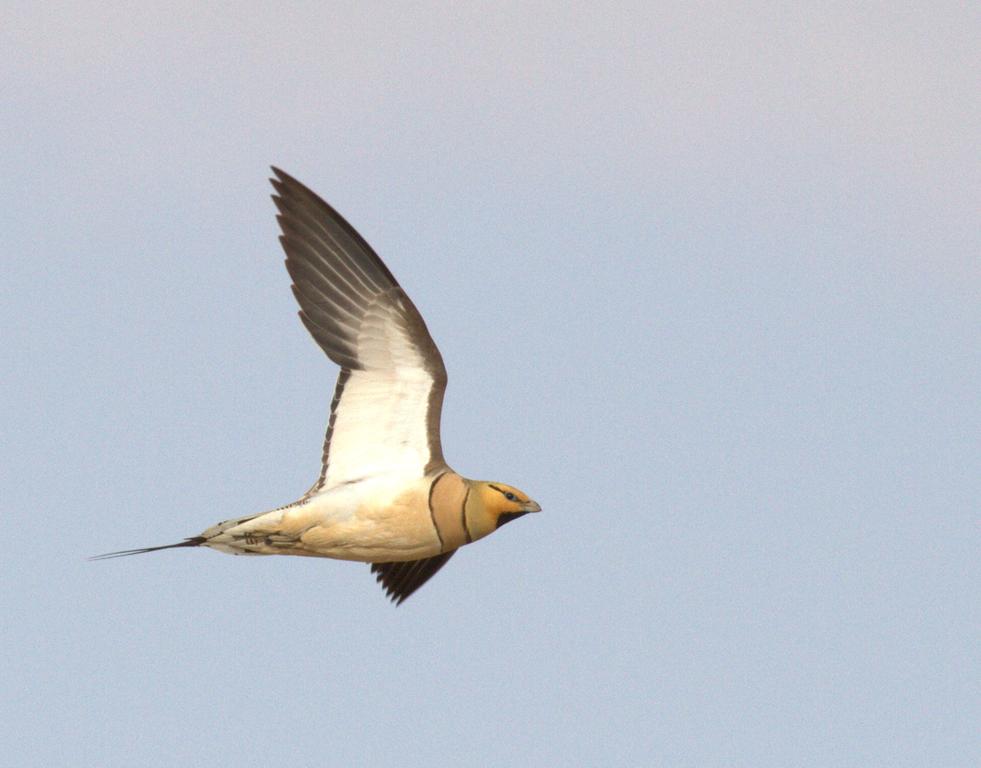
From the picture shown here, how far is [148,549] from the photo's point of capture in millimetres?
15930

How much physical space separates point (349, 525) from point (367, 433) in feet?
3.36

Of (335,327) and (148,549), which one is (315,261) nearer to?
(335,327)

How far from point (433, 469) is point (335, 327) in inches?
70.0

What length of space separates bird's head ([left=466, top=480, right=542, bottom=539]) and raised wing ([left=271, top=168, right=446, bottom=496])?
56cm

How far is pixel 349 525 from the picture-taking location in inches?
665

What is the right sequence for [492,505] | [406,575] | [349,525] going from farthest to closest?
1. [406,575]
2. [492,505]
3. [349,525]

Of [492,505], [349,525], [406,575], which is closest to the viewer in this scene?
[349,525]

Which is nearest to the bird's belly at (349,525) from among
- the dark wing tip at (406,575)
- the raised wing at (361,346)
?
the raised wing at (361,346)

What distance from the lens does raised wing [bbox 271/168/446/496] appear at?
17.1 metres

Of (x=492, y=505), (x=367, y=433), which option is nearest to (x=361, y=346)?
(x=367, y=433)

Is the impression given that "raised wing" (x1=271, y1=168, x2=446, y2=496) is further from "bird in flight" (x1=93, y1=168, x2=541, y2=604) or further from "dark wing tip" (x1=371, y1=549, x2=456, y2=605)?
"dark wing tip" (x1=371, y1=549, x2=456, y2=605)

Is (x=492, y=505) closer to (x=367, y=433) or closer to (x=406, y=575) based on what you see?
(x=367, y=433)

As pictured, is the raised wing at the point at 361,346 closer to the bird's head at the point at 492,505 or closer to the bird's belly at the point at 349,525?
the bird's belly at the point at 349,525

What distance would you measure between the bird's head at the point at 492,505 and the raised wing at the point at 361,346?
0.56 m
